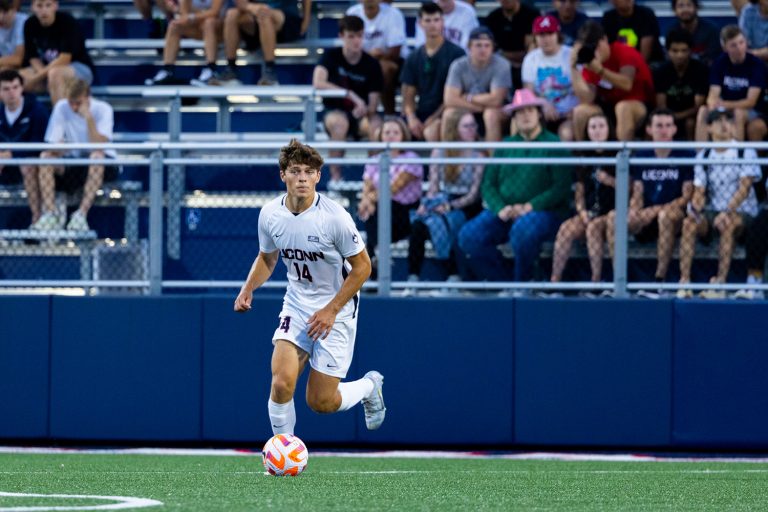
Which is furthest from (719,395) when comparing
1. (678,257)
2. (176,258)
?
(176,258)

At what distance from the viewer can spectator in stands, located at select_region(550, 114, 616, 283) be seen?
33.7ft

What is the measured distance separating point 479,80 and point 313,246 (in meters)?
4.80

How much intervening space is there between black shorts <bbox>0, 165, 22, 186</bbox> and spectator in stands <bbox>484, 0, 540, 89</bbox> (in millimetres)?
5133

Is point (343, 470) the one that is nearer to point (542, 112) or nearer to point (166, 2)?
point (542, 112)

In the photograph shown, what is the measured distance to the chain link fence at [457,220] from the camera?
1023 cm

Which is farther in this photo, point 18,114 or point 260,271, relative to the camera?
point 18,114

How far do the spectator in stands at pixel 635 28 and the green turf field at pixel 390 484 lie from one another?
4.61 metres

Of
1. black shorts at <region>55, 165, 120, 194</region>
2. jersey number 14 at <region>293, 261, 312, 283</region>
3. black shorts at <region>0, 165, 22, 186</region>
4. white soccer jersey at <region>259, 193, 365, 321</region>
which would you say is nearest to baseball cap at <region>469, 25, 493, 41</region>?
black shorts at <region>55, 165, 120, 194</region>

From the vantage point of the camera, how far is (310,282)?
320 inches

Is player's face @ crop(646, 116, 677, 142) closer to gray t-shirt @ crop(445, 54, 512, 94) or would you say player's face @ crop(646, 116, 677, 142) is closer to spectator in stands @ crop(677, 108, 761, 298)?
spectator in stands @ crop(677, 108, 761, 298)

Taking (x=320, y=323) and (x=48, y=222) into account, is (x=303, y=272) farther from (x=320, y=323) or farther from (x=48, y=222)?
(x=48, y=222)

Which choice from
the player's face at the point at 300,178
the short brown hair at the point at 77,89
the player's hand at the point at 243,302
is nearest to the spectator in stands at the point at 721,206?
the player's face at the point at 300,178

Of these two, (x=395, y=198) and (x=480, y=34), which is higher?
(x=480, y=34)

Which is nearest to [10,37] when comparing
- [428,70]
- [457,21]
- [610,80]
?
[428,70]
